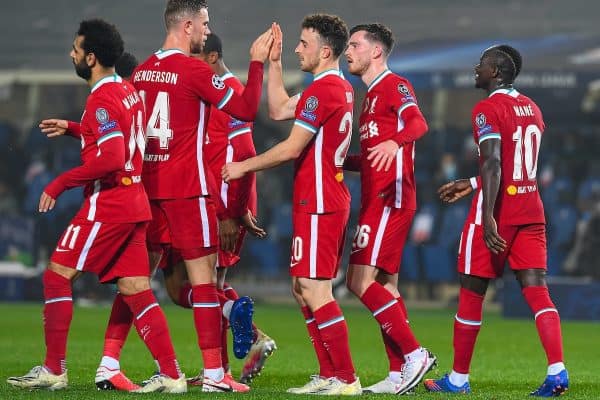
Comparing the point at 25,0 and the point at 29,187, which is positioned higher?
the point at 25,0

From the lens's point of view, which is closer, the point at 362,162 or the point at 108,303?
the point at 362,162

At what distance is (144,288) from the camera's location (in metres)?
7.00

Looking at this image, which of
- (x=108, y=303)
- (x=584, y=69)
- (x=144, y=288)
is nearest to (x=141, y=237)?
(x=144, y=288)

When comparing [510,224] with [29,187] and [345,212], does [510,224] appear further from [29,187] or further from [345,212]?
[29,187]

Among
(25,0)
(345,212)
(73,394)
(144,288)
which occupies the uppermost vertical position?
(25,0)

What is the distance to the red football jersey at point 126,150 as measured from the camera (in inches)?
269

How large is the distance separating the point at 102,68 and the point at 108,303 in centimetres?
1198

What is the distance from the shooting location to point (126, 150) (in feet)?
22.5

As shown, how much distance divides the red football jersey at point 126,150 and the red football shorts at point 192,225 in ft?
0.59

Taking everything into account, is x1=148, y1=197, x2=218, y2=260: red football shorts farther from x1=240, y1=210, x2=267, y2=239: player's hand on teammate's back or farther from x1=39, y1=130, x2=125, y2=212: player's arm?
x1=240, y1=210, x2=267, y2=239: player's hand on teammate's back

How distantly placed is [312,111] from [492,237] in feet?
4.19

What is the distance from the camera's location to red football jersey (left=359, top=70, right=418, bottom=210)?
740cm

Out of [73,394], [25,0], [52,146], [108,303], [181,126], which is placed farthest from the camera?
[52,146]

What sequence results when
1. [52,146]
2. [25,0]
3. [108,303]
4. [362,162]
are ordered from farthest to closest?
[52,146] → [25,0] → [108,303] → [362,162]
